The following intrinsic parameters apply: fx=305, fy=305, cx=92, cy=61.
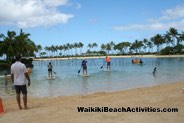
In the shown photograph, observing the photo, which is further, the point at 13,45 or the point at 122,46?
the point at 122,46

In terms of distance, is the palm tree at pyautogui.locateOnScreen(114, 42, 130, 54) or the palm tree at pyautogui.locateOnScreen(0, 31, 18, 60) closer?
the palm tree at pyautogui.locateOnScreen(0, 31, 18, 60)

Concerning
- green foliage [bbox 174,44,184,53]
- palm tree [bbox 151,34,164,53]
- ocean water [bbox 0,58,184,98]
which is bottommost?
ocean water [bbox 0,58,184,98]

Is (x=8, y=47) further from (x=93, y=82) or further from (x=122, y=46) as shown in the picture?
(x=122, y=46)

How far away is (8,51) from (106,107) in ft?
155

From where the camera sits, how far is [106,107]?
32.2ft

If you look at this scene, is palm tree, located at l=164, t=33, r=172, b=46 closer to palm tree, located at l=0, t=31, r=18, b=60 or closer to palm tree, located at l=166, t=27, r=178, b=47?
palm tree, located at l=166, t=27, r=178, b=47

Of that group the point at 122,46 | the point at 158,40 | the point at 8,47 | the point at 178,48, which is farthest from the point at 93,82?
the point at 122,46

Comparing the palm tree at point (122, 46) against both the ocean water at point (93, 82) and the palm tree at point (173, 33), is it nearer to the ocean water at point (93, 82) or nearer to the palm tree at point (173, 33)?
the palm tree at point (173, 33)

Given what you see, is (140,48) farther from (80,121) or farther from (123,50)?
(80,121)

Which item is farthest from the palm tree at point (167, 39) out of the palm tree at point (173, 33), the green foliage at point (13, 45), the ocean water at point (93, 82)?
the ocean water at point (93, 82)

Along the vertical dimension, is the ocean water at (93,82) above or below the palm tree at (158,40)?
below

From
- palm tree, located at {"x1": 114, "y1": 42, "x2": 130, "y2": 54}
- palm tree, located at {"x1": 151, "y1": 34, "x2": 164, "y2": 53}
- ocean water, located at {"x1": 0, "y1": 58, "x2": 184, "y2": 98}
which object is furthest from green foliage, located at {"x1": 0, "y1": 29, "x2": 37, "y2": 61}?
palm tree, located at {"x1": 114, "y1": 42, "x2": 130, "y2": 54}

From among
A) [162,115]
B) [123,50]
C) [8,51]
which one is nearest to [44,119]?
[162,115]

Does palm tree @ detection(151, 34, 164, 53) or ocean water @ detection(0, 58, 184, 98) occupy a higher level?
palm tree @ detection(151, 34, 164, 53)
